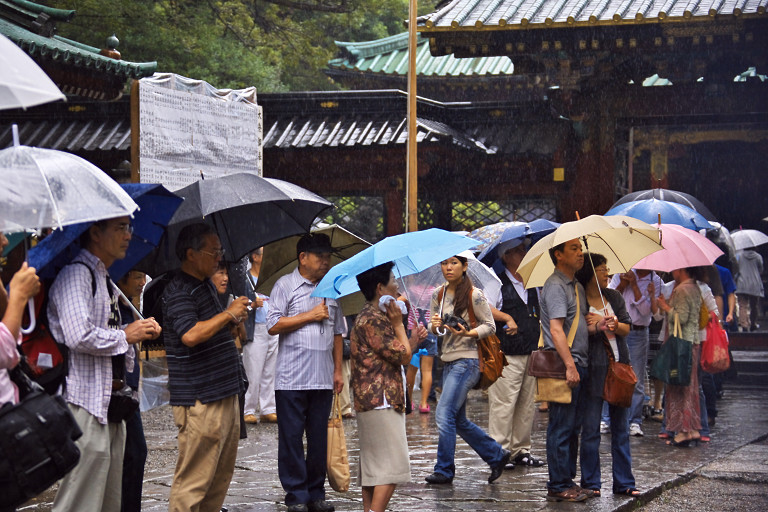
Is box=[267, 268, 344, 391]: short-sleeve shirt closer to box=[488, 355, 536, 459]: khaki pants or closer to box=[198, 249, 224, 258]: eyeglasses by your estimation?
box=[198, 249, 224, 258]: eyeglasses

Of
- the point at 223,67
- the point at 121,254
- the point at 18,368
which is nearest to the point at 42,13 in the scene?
the point at 121,254

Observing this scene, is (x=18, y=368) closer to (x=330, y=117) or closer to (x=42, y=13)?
(x=42, y=13)

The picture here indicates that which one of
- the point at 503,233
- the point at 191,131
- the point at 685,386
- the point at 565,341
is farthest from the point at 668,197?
the point at 191,131

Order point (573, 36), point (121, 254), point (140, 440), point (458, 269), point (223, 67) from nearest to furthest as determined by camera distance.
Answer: point (121, 254) < point (140, 440) < point (458, 269) < point (573, 36) < point (223, 67)

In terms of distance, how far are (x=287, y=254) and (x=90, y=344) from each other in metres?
3.14

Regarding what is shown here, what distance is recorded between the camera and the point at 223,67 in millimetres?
18641

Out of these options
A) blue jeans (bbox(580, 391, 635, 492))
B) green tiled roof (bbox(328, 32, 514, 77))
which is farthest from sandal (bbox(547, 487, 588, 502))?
green tiled roof (bbox(328, 32, 514, 77))

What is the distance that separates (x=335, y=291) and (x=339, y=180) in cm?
949

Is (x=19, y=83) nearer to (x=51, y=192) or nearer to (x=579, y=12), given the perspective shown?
(x=51, y=192)

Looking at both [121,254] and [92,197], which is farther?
[121,254]

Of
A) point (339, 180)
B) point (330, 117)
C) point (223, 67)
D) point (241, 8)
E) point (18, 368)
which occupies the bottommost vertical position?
point (18, 368)

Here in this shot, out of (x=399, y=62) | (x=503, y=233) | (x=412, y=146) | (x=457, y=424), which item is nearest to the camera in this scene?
(x=457, y=424)

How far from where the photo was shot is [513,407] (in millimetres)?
8898

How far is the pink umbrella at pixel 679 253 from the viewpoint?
29.6ft
